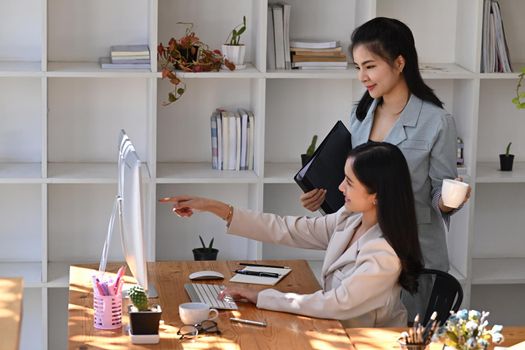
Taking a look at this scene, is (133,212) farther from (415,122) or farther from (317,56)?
(317,56)

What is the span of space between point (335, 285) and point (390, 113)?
0.72 m

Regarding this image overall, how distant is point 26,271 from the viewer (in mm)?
4566

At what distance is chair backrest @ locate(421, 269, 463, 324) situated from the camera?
3.24 meters

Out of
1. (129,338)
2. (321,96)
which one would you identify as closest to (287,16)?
(321,96)

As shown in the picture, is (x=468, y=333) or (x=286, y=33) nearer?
(x=468, y=333)

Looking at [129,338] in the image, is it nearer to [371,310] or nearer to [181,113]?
[371,310]

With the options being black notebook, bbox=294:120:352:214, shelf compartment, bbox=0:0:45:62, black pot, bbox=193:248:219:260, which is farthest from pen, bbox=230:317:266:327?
shelf compartment, bbox=0:0:45:62

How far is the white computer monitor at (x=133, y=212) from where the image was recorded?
2797 millimetres

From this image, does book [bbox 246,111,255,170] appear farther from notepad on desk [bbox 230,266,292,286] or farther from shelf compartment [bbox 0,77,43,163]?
notepad on desk [bbox 230,266,292,286]

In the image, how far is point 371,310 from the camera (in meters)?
3.03

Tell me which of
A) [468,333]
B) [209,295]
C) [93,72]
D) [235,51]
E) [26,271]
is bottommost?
[26,271]

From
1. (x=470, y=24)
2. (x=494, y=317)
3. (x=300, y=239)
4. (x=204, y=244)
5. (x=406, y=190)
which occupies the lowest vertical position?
(x=494, y=317)

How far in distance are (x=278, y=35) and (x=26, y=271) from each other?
1572 millimetres

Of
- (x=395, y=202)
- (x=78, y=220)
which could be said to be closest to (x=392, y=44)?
(x=395, y=202)
